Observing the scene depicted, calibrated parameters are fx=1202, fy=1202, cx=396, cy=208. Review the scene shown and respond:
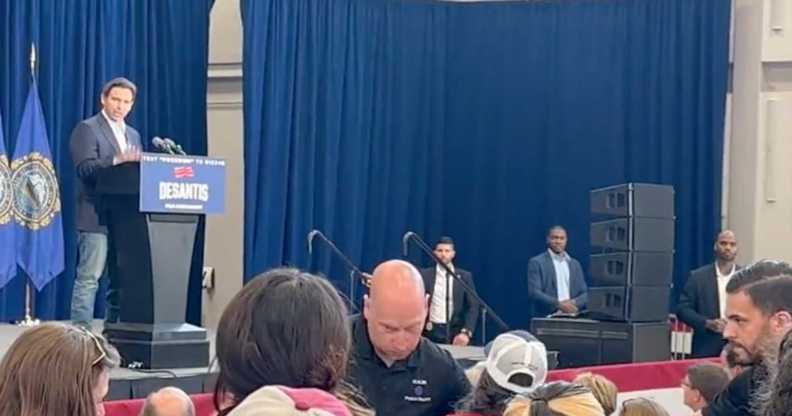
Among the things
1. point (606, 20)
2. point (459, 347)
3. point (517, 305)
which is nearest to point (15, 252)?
point (459, 347)

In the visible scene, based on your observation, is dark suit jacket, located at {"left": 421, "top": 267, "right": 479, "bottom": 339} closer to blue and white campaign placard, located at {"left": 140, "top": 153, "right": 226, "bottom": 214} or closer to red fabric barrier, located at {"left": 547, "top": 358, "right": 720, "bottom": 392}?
red fabric barrier, located at {"left": 547, "top": 358, "right": 720, "bottom": 392}

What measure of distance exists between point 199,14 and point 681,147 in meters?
3.79

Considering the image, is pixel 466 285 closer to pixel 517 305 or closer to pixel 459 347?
pixel 459 347

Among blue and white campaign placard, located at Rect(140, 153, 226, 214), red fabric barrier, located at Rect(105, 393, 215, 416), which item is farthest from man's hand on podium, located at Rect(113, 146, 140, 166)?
red fabric barrier, located at Rect(105, 393, 215, 416)

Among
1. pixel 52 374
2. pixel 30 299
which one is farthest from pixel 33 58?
pixel 52 374

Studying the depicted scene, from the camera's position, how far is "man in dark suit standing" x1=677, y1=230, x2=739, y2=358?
7.55 m

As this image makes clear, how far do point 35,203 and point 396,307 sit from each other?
5080 millimetres

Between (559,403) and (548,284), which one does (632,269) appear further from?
(559,403)

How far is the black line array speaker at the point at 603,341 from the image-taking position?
661cm

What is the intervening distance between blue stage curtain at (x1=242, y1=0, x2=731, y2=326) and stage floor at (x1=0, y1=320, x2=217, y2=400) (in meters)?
3.68

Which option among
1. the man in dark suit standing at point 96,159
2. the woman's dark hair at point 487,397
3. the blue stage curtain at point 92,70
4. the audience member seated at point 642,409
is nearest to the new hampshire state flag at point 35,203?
the blue stage curtain at point 92,70

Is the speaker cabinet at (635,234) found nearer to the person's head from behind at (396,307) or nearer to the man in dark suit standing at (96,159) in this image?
the man in dark suit standing at (96,159)

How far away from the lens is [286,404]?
1.37 metres

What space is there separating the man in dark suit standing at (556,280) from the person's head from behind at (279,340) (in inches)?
273
